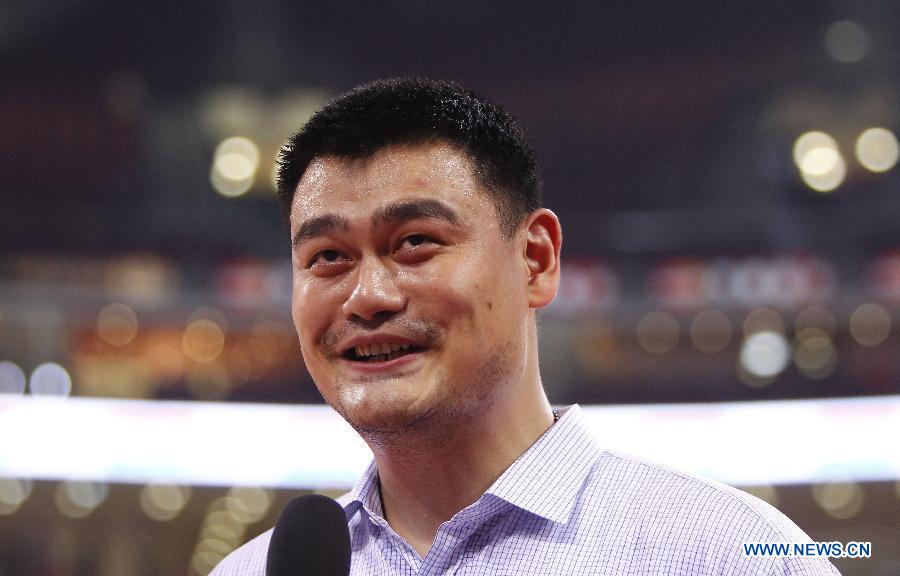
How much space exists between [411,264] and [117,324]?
10679mm

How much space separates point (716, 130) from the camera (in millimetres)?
13688

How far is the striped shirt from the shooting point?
45.4 inches

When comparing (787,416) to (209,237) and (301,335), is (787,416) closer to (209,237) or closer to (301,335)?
(209,237)

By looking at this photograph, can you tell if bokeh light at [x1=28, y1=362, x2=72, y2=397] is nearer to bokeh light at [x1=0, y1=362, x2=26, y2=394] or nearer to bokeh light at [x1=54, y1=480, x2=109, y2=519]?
bokeh light at [x1=0, y1=362, x2=26, y2=394]

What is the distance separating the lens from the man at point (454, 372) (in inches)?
47.1

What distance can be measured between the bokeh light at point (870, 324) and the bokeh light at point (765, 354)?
792 mm

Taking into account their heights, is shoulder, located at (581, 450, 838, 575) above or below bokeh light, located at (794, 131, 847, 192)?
above

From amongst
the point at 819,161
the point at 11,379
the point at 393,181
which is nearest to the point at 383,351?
the point at 393,181

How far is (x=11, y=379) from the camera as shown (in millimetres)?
9672

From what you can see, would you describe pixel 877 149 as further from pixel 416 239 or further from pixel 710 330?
pixel 416 239

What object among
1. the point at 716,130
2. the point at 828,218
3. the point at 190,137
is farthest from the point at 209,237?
the point at 828,218

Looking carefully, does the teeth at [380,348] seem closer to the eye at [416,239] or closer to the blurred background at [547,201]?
the eye at [416,239]

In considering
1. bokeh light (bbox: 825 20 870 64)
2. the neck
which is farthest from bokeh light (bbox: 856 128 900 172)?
the neck

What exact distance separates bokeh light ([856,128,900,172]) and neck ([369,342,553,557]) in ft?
41.5
